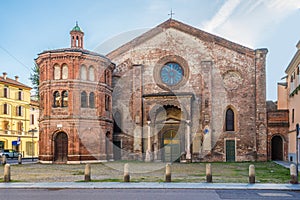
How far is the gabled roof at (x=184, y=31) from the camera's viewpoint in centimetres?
3186

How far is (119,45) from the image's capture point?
3419cm

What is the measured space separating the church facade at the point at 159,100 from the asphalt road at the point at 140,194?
15.3 m

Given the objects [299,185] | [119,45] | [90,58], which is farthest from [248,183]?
[119,45]

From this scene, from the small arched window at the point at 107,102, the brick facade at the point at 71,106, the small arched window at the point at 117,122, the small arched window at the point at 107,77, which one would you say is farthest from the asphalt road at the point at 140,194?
the small arched window at the point at 117,122

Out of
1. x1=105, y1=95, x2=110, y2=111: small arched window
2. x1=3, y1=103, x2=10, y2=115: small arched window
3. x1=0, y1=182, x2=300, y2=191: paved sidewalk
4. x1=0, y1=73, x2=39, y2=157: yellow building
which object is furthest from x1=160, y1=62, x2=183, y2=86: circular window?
x1=3, y1=103, x2=10, y2=115: small arched window

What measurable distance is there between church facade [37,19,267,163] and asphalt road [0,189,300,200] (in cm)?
1527

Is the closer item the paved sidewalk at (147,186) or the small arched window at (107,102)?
the paved sidewalk at (147,186)

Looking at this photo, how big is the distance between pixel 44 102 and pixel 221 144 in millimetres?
15898

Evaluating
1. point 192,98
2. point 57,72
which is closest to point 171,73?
point 192,98

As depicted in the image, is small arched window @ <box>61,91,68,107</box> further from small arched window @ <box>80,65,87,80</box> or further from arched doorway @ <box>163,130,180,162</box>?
arched doorway @ <box>163,130,180,162</box>

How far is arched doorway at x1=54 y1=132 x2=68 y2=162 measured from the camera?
94.1ft

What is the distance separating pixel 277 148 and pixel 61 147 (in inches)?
789

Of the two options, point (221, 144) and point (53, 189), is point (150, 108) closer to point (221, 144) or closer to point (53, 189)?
point (221, 144)

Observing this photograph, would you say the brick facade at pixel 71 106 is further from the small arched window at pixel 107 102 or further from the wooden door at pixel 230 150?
the wooden door at pixel 230 150
